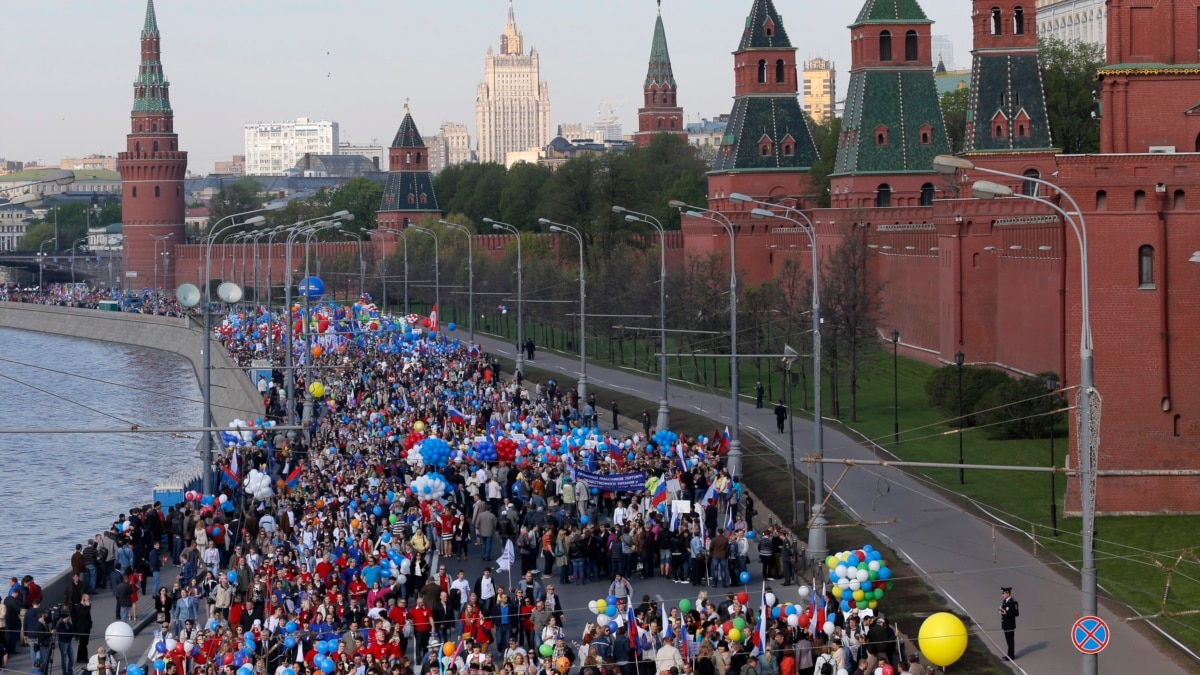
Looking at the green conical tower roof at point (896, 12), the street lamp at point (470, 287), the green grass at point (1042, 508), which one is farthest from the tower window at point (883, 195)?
the green grass at point (1042, 508)

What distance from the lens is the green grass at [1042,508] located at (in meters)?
25.7

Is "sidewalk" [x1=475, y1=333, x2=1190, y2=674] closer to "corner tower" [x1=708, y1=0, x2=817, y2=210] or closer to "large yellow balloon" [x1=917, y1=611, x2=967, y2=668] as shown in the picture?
"large yellow balloon" [x1=917, y1=611, x2=967, y2=668]

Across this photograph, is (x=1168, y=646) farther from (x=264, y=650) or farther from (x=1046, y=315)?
(x=1046, y=315)

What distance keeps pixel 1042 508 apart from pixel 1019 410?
29.7 ft

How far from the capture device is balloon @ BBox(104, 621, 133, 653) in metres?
23.1

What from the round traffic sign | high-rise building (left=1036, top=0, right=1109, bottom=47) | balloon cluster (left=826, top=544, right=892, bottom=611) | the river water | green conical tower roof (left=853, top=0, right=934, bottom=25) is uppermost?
high-rise building (left=1036, top=0, right=1109, bottom=47)

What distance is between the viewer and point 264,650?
875 inches

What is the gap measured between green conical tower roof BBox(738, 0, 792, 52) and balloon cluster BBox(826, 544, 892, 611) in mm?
57567

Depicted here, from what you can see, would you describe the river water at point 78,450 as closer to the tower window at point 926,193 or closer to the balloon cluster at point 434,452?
the balloon cluster at point 434,452

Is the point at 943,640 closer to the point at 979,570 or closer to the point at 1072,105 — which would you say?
the point at 979,570

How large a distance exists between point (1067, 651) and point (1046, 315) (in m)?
26.3

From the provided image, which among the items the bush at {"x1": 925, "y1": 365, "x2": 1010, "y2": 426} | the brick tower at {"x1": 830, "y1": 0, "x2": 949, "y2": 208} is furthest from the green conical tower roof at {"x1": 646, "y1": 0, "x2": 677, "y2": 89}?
the bush at {"x1": 925, "y1": 365, "x2": 1010, "y2": 426}

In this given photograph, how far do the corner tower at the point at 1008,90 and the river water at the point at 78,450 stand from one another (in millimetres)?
24817

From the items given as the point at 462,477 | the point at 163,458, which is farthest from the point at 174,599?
the point at 163,458
